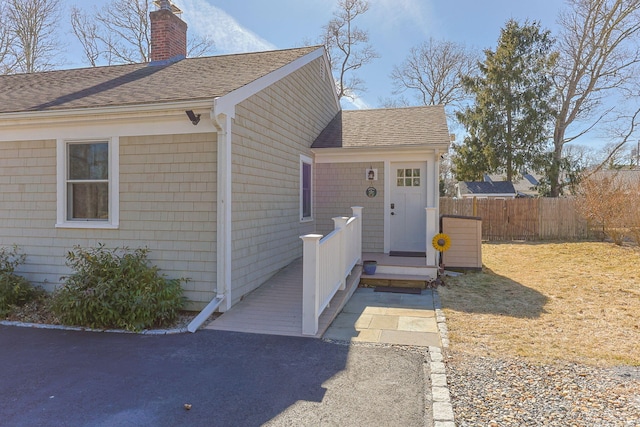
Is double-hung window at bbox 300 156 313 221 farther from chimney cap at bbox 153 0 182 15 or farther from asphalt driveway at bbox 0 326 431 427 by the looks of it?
chimney cap at bbox 153 0 182 15

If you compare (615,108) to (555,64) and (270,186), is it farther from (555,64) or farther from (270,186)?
(270,186)

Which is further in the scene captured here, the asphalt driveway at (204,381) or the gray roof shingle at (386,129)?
the gray roof shingle at (386,129)

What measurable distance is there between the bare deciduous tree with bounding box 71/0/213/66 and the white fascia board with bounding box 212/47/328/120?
1594 centimetres

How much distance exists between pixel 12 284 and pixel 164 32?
19.5 feet

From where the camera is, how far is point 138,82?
263 inches

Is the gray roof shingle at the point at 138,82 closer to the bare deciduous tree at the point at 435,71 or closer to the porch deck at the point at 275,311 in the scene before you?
the porch deck at the point at 275,311

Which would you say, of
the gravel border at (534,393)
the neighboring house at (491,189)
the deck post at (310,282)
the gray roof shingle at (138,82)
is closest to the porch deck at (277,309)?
the deck post at (310,282)

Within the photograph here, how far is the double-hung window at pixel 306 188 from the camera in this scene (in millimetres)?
8594

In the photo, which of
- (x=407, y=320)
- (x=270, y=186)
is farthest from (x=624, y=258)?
(x=270, y=186)

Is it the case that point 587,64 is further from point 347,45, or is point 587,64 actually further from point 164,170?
point 164,170

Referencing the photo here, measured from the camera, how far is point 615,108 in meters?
23.0

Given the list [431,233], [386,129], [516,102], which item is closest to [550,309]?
[431,233]

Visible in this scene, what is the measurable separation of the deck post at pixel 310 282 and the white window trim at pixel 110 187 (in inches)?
117

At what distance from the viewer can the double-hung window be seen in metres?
8.59
